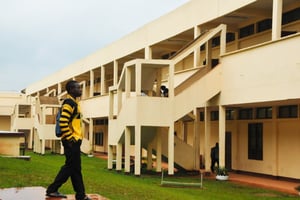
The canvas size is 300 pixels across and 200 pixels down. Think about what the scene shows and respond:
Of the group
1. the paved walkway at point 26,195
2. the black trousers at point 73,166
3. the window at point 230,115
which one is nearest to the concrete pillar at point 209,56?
the window at point 230,115

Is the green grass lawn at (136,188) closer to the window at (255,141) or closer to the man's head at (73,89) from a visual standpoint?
the man's head at (73,89)

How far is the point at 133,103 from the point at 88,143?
18375 mm

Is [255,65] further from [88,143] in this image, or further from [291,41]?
[88,143]

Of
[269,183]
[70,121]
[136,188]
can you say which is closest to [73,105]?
[70,121]

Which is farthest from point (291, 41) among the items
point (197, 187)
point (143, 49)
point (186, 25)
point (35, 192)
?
point (143, 49)

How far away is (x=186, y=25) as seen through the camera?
24109 millimetres

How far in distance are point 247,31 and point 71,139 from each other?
16259mm

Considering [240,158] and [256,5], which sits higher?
[256,5]

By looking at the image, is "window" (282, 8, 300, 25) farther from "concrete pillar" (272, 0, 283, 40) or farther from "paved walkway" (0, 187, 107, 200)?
"paved walkway" (0, 187, 107, 200)

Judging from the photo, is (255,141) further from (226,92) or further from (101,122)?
(101,122)

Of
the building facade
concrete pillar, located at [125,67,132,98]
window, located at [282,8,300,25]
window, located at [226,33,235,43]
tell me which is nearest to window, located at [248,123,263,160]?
the building facade

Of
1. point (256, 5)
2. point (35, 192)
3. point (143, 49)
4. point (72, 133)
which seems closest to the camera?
point (72, 133)

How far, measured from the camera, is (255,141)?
22.5 meters

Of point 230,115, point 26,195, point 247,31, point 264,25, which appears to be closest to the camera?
point 26,195
